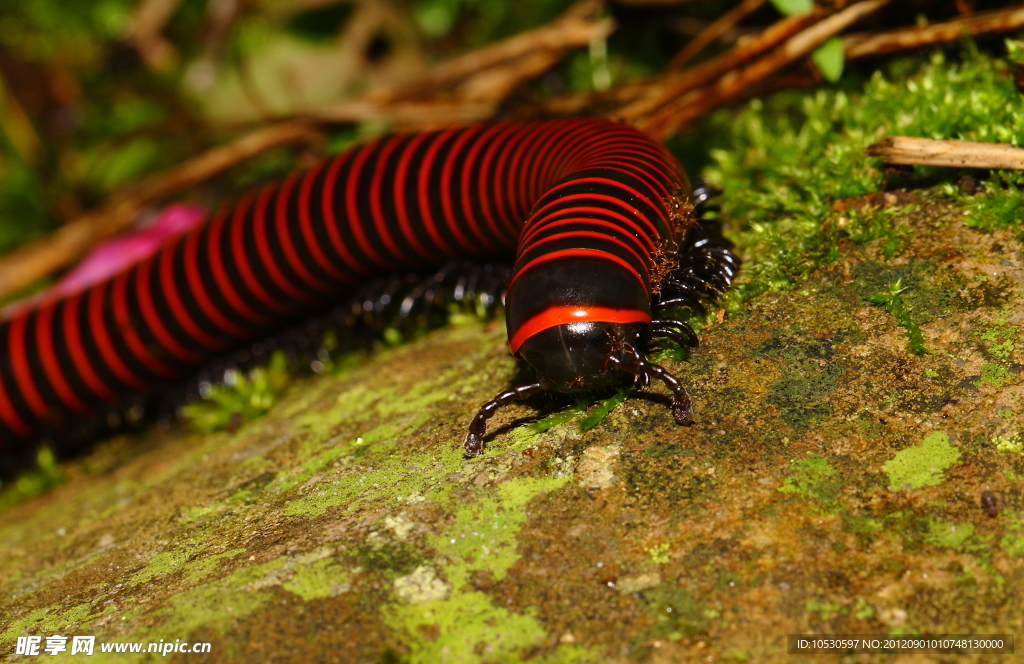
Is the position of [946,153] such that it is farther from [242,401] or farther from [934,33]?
[242,401]

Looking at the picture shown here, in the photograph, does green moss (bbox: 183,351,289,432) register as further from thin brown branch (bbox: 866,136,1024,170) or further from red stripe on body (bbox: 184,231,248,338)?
thin brown branch (bbox: 866,136,1024,170)

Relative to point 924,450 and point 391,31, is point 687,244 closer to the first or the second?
point 924,450

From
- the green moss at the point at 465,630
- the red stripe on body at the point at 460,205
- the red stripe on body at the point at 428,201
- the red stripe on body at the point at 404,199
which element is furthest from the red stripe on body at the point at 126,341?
the green moss at the point at 465,630

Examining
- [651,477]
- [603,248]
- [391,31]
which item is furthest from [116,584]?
[391,31]

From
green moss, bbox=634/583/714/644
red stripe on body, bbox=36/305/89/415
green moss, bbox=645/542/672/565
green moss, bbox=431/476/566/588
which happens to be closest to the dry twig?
red stripe on body, bbox=36/305/89/415

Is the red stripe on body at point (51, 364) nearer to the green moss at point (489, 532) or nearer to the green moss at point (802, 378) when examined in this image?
the green moss at point (489, 532)

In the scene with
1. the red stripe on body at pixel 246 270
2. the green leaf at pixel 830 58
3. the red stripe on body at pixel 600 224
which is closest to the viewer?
the red stripe on body at pixel 600 224
